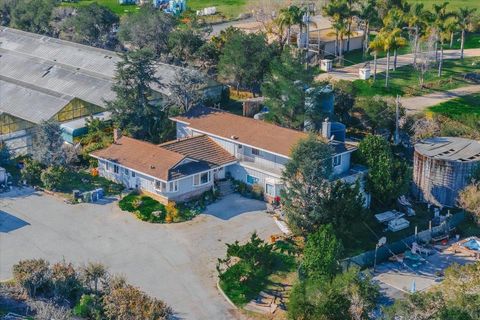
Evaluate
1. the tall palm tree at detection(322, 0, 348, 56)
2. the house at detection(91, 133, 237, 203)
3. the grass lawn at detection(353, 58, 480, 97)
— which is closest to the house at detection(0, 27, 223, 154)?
the house at detection(91, 133, 237, 203)

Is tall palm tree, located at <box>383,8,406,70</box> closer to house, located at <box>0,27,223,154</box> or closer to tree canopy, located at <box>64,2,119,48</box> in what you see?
house, located at <box>0,27,223,154</box>

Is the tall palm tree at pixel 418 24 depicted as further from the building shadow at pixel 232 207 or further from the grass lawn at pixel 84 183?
the grass lawn at pixel 84 183

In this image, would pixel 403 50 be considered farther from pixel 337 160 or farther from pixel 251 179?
pixel 251 179

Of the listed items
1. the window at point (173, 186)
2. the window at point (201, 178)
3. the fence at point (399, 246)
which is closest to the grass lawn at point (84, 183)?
the window at point (173, 186)

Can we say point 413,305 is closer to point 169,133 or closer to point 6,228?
point 6,228

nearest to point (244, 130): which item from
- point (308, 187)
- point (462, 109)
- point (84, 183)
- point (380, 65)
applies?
point (308, 187)

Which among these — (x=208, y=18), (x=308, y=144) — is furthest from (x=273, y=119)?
(x=208, y=18)
